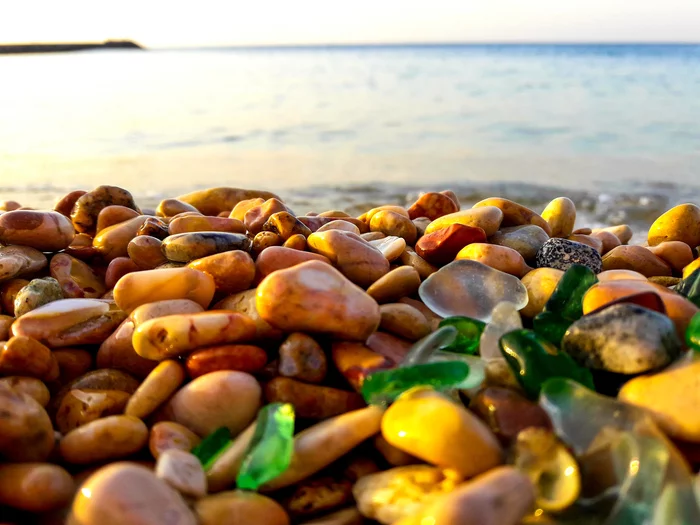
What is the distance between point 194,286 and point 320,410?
0.53 m

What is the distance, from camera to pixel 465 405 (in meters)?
1.30

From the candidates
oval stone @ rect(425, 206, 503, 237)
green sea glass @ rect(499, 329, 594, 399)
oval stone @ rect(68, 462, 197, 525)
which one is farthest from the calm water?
oval stone @ rect(68, 462, 197, 525)

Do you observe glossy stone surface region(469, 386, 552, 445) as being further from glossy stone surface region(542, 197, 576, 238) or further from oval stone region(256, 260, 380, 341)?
glossy stone surface region(542, 197, 576, 238)

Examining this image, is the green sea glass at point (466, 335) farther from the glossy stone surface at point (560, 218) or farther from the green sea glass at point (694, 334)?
the glossy stone surface at point (560, 218)

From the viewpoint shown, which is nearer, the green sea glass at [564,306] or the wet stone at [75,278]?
the green sea glass at [564,306]

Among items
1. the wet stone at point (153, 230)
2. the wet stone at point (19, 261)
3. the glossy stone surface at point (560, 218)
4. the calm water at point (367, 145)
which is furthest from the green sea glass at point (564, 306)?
the calm water at point (367, 145)

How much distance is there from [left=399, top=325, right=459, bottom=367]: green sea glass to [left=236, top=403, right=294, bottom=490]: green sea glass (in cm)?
30

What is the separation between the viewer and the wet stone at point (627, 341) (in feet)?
3.94

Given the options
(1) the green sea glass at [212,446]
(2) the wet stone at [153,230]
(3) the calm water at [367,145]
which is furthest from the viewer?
(3) the calm water at [367,145]

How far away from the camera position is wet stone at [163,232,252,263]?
6.10 feet

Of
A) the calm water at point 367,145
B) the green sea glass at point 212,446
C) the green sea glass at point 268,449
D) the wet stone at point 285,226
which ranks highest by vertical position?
the wet stone at point 285,226

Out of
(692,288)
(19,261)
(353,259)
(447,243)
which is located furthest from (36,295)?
(692,288)

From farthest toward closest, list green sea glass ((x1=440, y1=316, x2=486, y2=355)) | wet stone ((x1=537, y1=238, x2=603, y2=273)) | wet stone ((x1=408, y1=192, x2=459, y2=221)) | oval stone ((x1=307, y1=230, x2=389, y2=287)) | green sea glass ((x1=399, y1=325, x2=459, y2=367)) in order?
wet stone ((x1=408, y1=192, x2=459, y2=221))
wet stone ((x1=537, y1=238, x2=603, y2=273))
oval stone ((x1=307, y1=230, x2=389, y2=287))
green sea glass ((x1=440, y1=316, x2=486, y2=355))
green sea glass ((x1=399, y1=325, x2=459, y2=367))

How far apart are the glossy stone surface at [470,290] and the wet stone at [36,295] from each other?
1019mm
